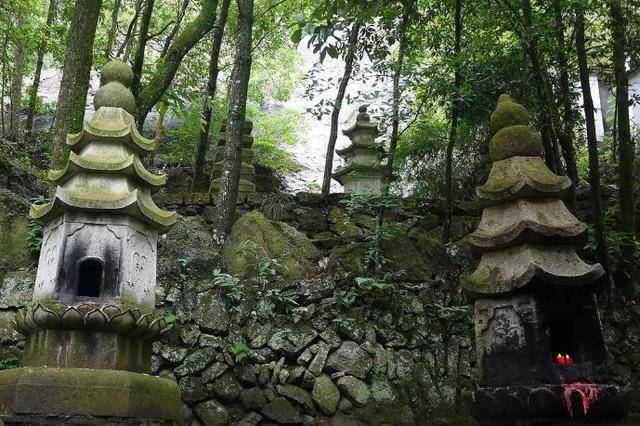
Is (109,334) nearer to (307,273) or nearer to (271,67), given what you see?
(307,273)

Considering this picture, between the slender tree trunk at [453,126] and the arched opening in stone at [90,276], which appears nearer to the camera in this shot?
the arched opening in stone at [90,276]

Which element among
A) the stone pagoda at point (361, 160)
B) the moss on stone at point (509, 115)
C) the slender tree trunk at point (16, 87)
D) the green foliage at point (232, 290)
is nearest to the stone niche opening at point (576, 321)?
the moss on stone at point (509, 115)

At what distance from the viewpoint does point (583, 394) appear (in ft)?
14.3

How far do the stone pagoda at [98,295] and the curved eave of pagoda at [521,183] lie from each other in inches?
124

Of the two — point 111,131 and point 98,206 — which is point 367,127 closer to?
point 111,131

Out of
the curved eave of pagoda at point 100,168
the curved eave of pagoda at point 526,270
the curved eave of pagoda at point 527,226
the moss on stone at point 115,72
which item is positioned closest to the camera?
the curved eave of pagoda at point 526,270

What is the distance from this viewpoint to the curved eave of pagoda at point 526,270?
4801 millimetres

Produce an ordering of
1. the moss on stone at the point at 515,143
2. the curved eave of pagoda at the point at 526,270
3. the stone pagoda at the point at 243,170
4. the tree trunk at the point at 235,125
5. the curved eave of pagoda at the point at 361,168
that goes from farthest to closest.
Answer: the curved eave of pagoda at the point at 361,168 → the stone pagoda at the point at 243,170 → the tree trunk at the point at 235,125 → the moss on stone at the point at 515,143 → the curved eave of pagoda at the point at 526,270

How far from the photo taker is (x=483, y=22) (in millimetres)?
10281

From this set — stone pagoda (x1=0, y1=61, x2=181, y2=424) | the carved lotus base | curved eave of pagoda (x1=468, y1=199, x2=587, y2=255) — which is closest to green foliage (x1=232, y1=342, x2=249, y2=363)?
stone pagoda (x1=0, y1=61, x2=181, y2=424)

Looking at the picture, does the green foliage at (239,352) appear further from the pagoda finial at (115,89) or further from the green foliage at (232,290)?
the pagoda finial at (115,89)

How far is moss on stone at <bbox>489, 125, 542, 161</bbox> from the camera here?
5672 millimetres

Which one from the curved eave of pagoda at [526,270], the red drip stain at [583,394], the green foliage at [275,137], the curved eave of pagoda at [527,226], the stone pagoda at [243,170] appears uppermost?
the green foliage at [275,137]

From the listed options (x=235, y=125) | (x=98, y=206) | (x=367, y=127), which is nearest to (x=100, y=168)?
(x=98, y=206)
